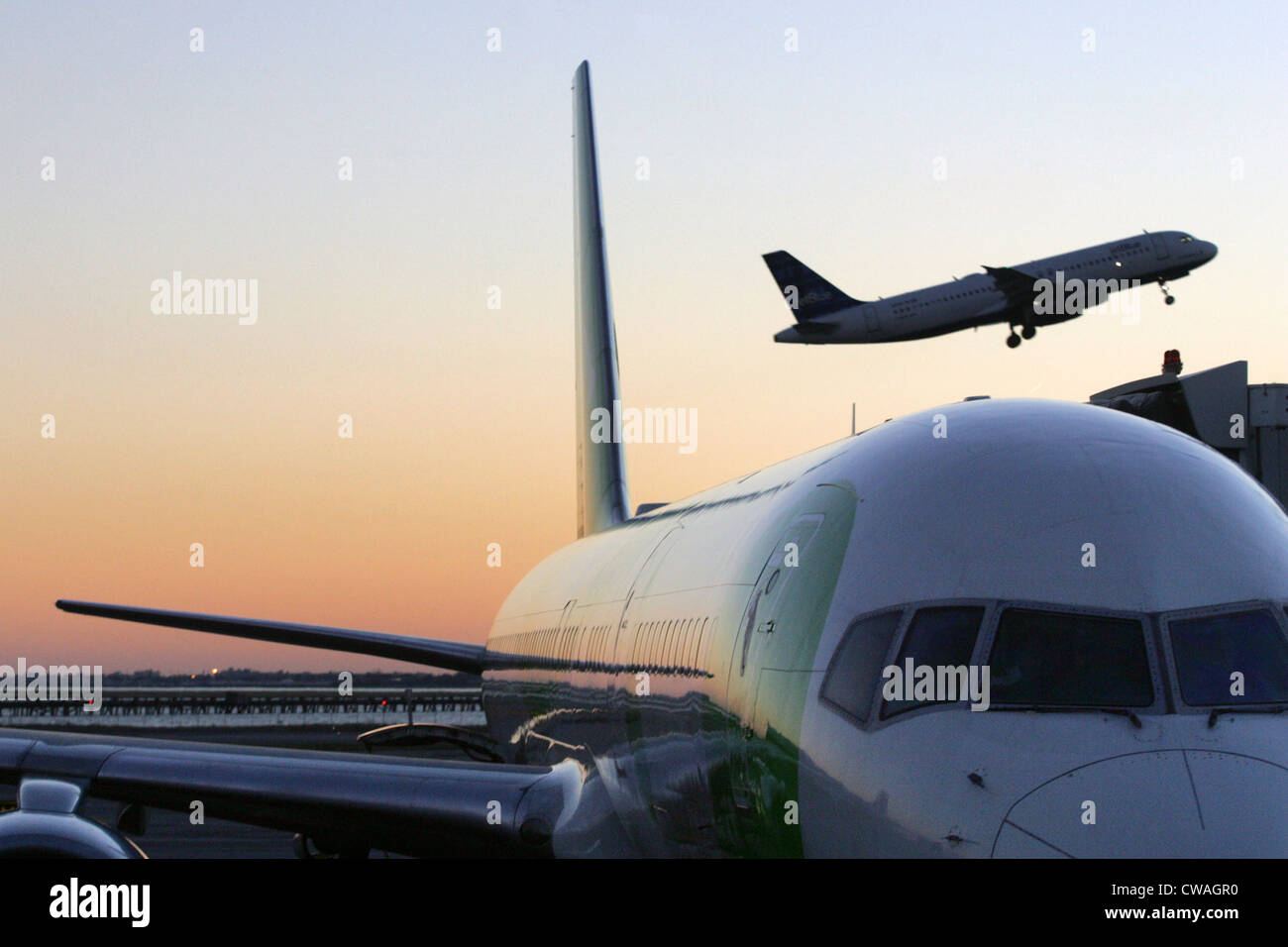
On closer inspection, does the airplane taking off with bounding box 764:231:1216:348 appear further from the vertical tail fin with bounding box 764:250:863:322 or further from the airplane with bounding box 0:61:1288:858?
the airplane with bounding box 0:61:1288:858

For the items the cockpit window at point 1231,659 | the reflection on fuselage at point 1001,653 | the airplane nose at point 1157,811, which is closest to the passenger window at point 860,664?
the reflection on fuselage at point 1001,653

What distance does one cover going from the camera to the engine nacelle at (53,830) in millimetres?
9430

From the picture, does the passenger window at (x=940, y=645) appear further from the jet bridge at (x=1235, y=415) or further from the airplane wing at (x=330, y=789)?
the jet bridge at (x=1235, y=415)

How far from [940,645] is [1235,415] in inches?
449

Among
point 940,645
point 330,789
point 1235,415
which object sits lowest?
point 330,789

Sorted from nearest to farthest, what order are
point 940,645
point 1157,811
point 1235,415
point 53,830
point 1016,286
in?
1. point 1157,811
2. point 940,645
3. point 53,830
4. point 1235,415
5. point 1016,286

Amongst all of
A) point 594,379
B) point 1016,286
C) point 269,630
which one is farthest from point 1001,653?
point 1016,286

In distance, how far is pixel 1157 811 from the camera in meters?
5.92

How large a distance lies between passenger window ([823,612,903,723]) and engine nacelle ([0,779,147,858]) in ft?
15.7

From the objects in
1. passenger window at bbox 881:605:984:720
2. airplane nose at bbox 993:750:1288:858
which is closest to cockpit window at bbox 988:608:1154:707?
passenger window at bbox 881:605:984:720

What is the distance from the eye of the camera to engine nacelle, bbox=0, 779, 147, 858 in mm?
9430

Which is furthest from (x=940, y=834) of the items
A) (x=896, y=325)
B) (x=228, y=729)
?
(x=896, y=325)

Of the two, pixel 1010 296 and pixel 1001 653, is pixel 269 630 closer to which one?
pixel 1001 653

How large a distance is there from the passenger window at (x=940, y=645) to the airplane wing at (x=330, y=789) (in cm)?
526
